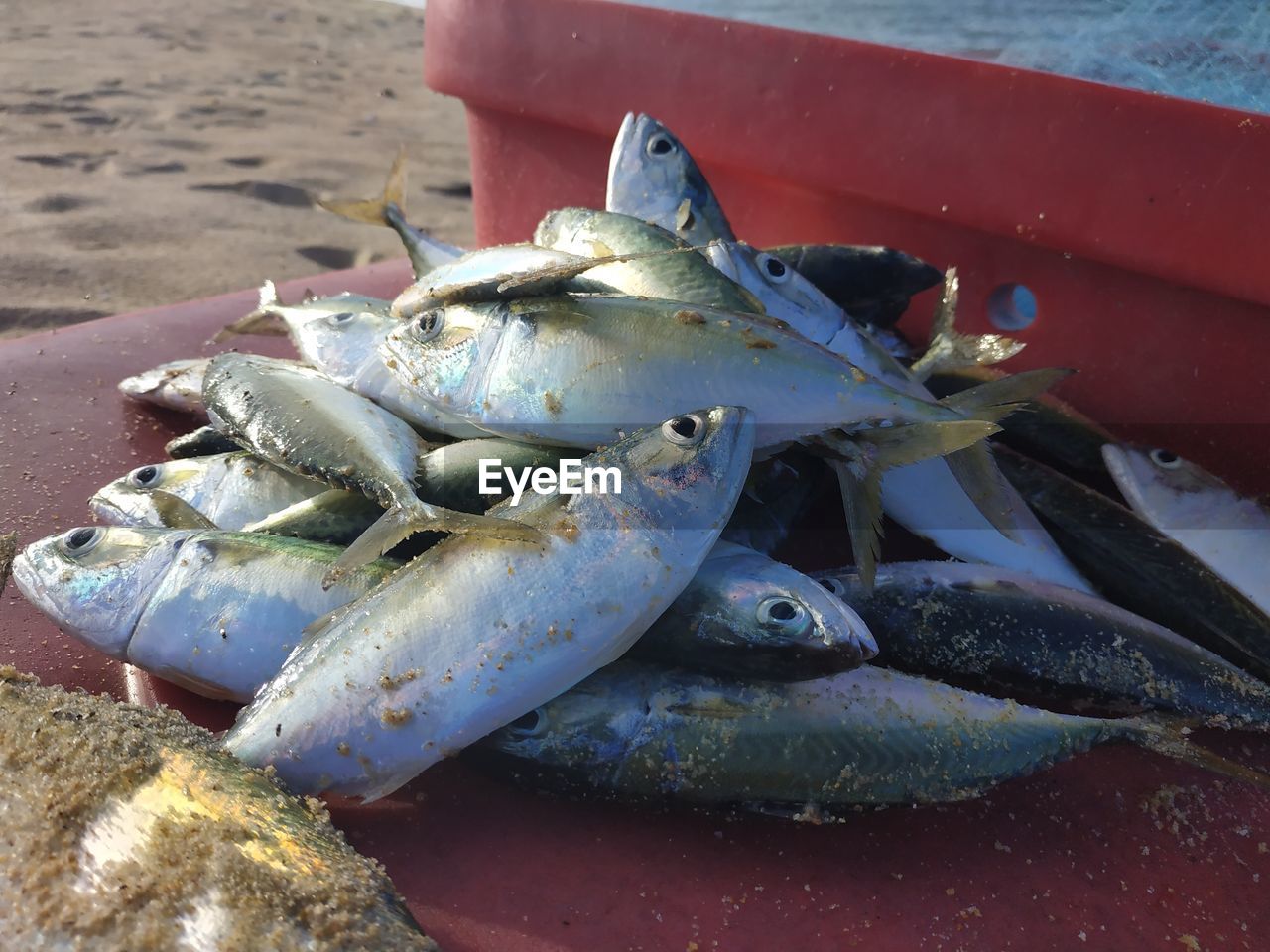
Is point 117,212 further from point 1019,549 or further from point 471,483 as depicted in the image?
point 1019,549

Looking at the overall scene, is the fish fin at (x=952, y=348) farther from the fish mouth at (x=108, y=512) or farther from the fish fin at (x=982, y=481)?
the fish mouth at (x=108, y=512)

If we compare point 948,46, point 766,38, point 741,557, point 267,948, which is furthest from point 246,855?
point 948,46

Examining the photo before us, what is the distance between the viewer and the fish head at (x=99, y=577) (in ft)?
4.97

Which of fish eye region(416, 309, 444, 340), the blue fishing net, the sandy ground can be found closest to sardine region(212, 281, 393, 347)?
fish eye region(416, 309, 444, 340)

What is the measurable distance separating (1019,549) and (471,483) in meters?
1.10

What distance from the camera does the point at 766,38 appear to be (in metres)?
2.38

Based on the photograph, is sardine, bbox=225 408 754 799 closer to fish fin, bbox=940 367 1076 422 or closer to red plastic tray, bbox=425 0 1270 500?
fish fin, bbox=940 367 1076 422

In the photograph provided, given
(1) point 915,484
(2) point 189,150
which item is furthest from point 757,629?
(2) point 189,150

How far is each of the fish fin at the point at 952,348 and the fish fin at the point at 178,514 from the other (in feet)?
5.03

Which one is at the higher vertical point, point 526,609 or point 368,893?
point 526,609

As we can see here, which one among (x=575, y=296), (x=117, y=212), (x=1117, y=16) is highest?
(x=1117, y=16)

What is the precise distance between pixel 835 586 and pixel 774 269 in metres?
0.70

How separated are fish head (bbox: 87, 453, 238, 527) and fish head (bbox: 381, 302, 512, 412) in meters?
0.48

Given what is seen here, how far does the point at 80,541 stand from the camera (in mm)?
1616
